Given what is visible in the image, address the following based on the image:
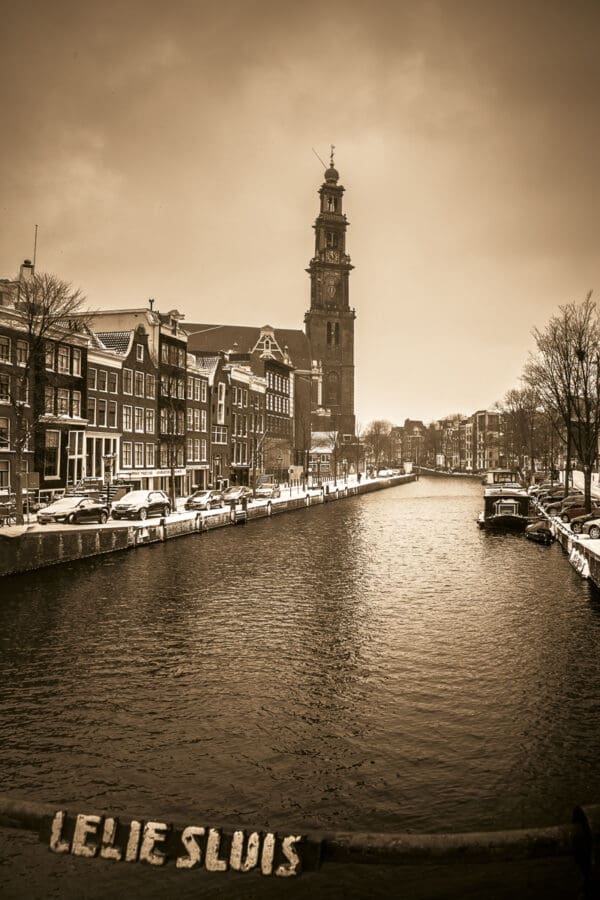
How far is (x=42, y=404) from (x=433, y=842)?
41229mm

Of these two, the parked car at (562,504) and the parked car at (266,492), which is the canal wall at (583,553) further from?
the parked car at (266,492)

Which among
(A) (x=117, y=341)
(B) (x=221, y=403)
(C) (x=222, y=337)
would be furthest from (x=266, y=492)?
(C) (x=222, y=337)

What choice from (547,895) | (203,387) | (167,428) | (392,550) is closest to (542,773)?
(547,895)

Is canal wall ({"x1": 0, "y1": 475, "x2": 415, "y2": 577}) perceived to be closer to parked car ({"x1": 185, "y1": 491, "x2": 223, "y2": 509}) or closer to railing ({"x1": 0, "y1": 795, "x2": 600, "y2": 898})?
parked car ({"x1": 185, "y1": 491, "x2": 223, "y2": 509})

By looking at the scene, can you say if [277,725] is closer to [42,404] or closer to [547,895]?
[547,895]

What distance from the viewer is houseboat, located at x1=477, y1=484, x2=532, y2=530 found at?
44.5 meters

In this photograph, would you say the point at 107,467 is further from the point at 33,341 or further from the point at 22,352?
the point at 33,341

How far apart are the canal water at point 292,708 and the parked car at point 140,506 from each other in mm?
16406

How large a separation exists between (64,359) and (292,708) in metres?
40.6

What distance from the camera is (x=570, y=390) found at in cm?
5328

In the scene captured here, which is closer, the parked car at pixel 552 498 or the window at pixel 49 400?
the window at pixel 49 400

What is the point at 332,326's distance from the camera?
470ft

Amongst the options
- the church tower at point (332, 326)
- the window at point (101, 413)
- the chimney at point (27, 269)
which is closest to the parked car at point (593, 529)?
the window at point (101, 413)

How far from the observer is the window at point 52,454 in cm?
4612
